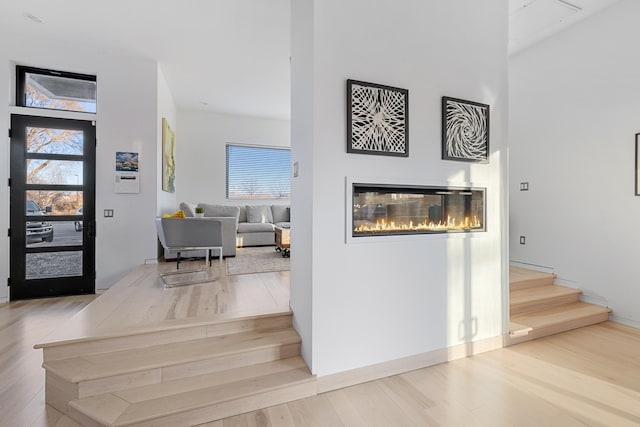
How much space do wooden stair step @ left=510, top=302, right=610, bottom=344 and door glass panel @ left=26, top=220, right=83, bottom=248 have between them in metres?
5.29

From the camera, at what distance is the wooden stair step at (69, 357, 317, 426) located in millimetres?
1595

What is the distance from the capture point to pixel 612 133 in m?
3.22

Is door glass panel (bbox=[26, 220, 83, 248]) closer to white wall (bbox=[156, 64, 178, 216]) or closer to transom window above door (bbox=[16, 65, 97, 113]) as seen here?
white wall (bbox=[156, 64, 178, 216])

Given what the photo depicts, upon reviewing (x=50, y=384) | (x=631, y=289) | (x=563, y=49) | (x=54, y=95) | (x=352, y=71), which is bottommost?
(x=50, y=384)

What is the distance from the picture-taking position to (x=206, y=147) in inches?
256

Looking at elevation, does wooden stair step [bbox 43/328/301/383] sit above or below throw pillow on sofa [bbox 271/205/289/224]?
below

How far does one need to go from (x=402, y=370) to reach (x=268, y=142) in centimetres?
597

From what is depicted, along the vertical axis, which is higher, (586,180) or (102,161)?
(102,161)

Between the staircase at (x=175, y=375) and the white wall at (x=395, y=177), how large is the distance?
0.29 meters

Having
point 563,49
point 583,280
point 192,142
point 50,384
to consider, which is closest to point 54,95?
point 192,142

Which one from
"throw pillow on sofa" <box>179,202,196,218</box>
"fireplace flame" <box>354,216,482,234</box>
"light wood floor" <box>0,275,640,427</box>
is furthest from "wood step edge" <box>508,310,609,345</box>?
"throw pillow on sofa" <box>179,202,196,218</box>

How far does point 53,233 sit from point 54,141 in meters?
1.22

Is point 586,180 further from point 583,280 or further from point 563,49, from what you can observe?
point 563,49

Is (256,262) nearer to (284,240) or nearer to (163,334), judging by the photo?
(284,240)
